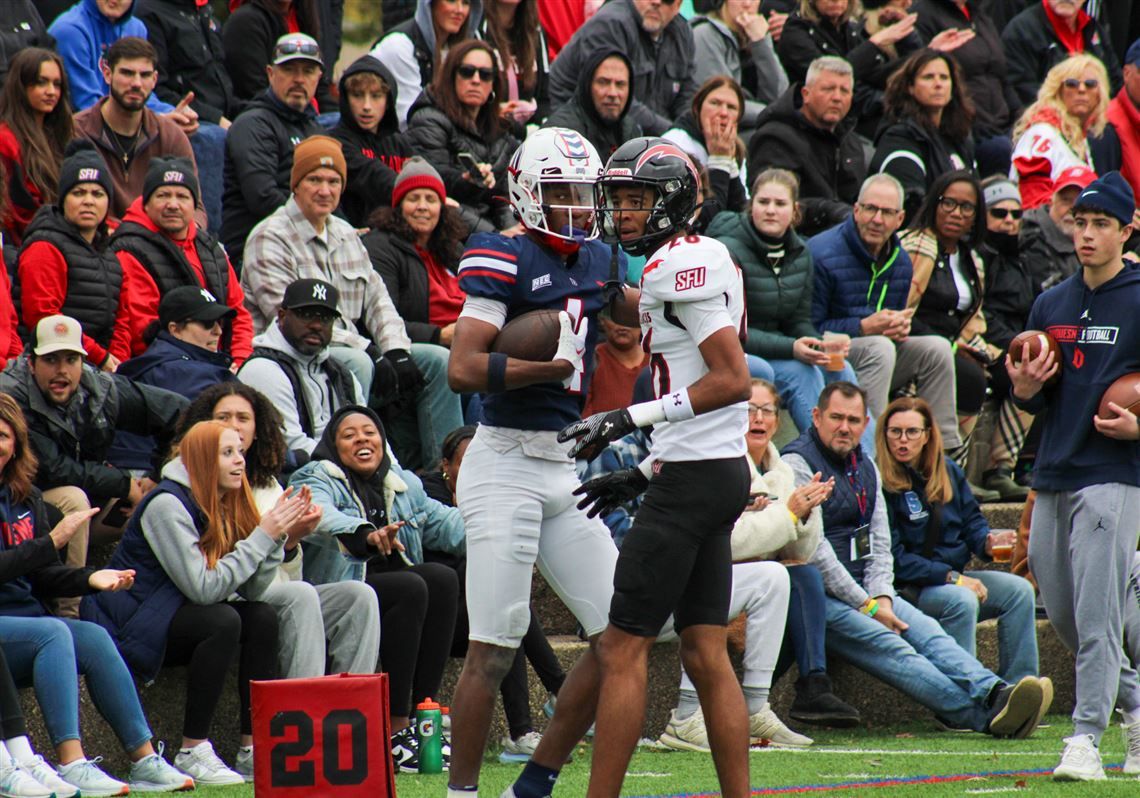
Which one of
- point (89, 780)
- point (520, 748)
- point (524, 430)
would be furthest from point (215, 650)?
point (524, 430)

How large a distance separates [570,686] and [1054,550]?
2.38m

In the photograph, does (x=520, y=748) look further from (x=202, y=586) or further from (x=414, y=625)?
(x=202, y=586)

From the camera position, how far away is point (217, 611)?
261 inches

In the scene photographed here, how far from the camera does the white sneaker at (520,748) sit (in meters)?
7.25

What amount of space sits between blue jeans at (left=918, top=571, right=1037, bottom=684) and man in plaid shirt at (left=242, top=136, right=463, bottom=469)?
273 cm

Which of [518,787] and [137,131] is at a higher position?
[137,131]

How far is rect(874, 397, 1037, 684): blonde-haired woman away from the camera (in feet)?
28.9

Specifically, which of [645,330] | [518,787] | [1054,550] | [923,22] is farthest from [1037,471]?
[923,22]

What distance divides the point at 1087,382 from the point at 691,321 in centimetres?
222

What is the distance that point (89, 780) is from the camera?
19.8ft

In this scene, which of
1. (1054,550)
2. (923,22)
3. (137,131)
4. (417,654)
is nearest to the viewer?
(1054,550)

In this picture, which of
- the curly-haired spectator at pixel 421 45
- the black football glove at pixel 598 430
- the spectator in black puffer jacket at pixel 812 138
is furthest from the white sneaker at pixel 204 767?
the spectator in black puffer jacket at pixel 812 138

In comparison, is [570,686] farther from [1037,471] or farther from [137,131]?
[137,131]

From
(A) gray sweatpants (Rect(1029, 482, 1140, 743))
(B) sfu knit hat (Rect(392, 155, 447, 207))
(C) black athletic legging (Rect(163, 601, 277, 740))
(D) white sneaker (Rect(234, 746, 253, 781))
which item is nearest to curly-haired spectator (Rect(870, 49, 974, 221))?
(B) sfu knit hat (Rect(392, 155, 447, 207))
